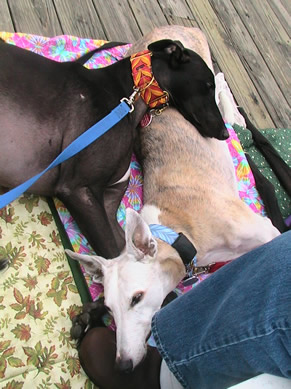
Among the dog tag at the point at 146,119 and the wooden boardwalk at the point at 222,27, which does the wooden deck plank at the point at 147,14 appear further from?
the dog tag at the point at 146,119

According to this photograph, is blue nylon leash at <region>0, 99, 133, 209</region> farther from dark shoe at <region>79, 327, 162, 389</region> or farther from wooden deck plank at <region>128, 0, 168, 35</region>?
wooden deck plank at <region>128, 0, 168, 35</region>

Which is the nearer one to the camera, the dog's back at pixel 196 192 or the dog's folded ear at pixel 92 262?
the dog's folded ear at pixel 92 262

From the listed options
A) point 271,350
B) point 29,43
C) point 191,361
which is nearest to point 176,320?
point 191,361

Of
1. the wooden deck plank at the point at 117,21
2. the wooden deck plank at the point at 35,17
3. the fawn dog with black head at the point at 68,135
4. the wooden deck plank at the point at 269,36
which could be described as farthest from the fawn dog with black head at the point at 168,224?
the wooden deck plank at the point at 269,36

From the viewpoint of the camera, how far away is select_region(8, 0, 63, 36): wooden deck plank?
152 inches

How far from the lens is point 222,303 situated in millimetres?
1706

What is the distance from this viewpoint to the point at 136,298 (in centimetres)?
204

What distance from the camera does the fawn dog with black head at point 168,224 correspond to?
204 cm

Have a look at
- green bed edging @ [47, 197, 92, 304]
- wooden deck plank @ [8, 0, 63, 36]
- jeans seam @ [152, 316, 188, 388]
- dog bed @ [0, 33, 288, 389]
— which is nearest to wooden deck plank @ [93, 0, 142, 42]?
wooden deck plank @ [8, 0, 63, 36]

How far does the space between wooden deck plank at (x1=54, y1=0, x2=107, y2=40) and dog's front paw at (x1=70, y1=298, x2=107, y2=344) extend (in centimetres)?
278

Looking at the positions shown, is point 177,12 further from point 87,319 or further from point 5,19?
point 87,319

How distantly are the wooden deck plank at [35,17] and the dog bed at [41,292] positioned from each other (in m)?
1.82

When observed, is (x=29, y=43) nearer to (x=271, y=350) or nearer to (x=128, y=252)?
(x=128, y=252)

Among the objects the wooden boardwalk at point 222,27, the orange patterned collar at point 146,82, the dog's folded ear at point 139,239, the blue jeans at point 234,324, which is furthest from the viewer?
the wooden boardwalk at point 222,27
